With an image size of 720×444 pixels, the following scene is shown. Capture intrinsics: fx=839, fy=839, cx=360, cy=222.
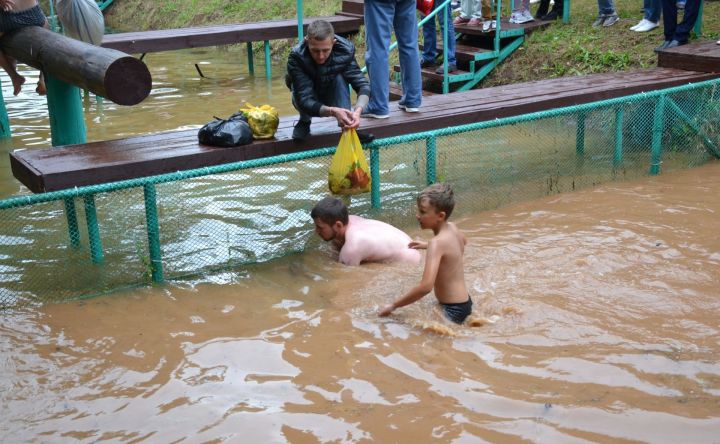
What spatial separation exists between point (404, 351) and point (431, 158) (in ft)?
8.21

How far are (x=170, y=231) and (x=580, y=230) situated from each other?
135 inches

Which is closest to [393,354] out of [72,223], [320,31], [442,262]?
[442,262]

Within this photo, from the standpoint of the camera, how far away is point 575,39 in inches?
457

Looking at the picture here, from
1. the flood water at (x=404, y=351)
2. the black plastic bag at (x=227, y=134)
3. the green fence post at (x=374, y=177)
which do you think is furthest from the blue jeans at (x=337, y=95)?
Answer: the flood water at (x=404, y=351)

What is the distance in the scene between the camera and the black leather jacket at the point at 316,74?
6590 mm

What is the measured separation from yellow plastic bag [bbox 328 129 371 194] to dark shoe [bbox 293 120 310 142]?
441 millimetres

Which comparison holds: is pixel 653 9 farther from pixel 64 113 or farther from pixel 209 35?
pixel 64 113

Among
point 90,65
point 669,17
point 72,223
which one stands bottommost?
point 72,223

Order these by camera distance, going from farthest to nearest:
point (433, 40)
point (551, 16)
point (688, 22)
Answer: point (551, 16)
point (433, 40)
point (688, 22)

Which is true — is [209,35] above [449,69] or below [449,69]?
above

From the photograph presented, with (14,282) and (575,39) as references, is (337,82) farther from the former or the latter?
(575,39)

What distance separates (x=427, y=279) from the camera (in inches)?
198

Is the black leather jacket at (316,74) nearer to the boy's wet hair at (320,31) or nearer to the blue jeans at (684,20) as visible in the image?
the boy's wet hair at (320,31)

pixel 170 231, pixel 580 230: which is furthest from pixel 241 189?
pixel 580 230
